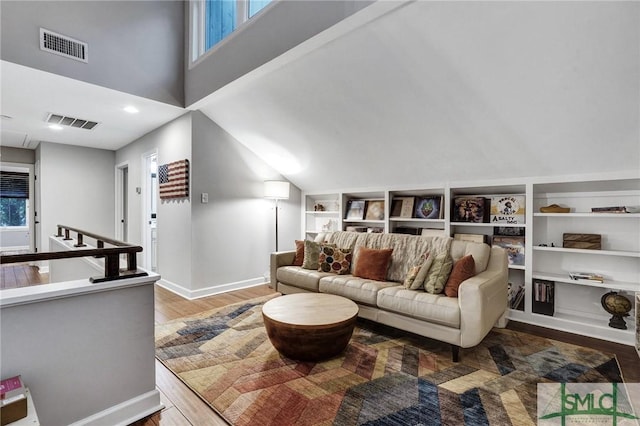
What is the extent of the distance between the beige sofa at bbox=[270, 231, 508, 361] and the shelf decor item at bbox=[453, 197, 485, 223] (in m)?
0.57

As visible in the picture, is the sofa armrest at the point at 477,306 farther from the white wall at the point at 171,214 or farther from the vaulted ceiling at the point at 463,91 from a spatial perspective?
the white wall at the point at 171,214

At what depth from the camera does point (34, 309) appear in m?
1.40

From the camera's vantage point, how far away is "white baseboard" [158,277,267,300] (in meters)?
3.85

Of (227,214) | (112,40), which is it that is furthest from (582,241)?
(112,40)

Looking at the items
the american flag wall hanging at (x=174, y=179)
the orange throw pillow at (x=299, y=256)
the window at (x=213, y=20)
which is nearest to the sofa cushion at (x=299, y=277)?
the orange throw pillow at (x=299, y=256)

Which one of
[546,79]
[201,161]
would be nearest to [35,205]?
[201,161]

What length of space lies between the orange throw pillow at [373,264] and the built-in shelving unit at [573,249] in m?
0.89

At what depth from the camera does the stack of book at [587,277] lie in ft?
9.00

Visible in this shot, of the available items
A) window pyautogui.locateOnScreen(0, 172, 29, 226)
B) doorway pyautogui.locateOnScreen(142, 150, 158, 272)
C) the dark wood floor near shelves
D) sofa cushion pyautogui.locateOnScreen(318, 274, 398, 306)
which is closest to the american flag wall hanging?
doorway pyautogui.locateOnScreen(142, 150, 158, 272)

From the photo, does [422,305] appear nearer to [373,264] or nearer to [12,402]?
[373,264]

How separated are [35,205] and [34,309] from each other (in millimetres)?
6070

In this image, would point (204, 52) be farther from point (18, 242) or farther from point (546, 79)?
point (18, 242)

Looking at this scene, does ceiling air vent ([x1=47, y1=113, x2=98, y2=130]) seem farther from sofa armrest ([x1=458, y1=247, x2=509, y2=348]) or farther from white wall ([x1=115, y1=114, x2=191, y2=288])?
sofa armrest ([x1=458, y1=247, x2=509, y2=348])

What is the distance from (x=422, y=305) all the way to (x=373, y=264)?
80 cm
